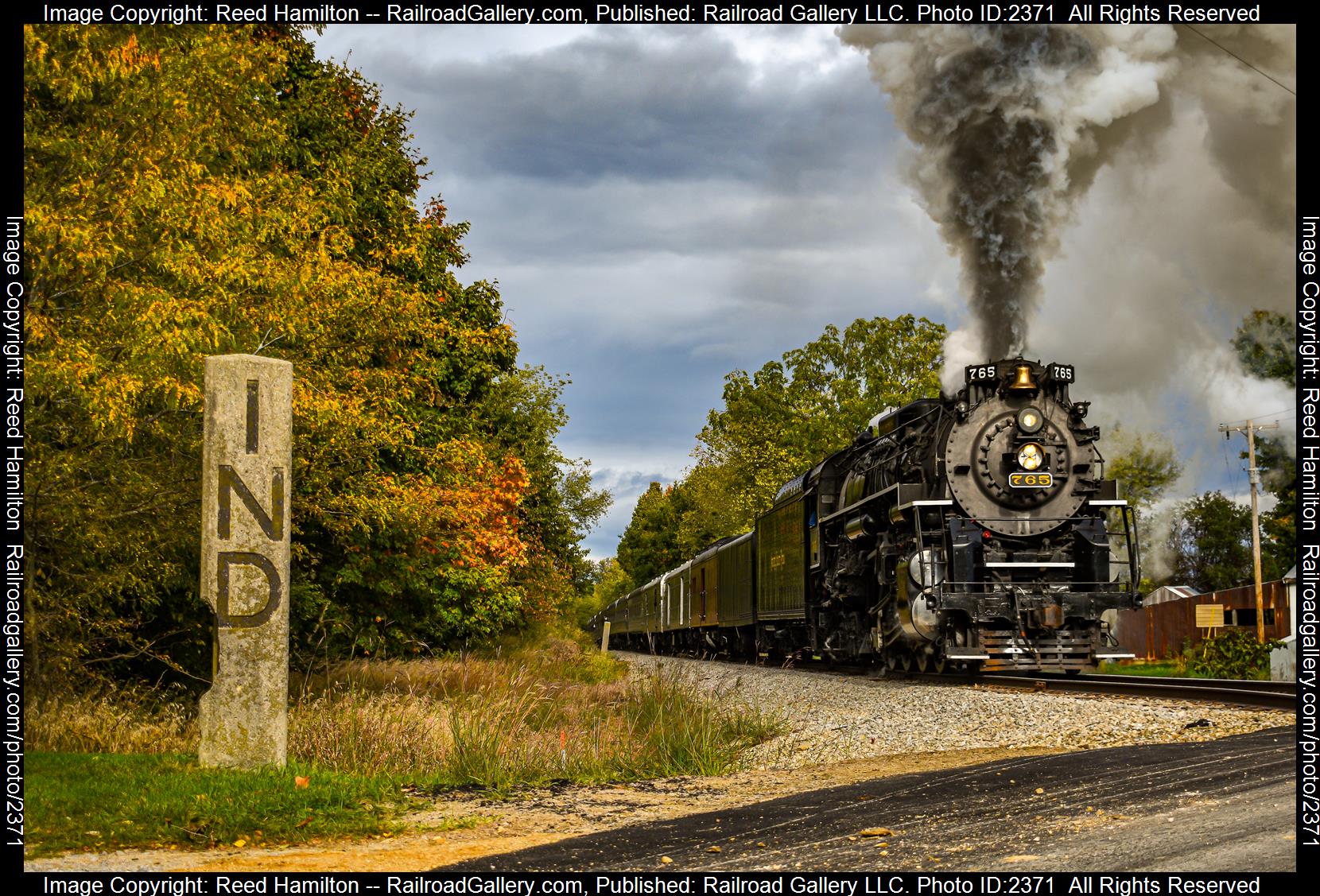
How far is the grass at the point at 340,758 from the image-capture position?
7.21 metres

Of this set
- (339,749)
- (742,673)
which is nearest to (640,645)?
(742,673)

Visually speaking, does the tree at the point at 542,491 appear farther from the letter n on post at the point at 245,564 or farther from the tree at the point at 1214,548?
the tree at the point at 1214,548

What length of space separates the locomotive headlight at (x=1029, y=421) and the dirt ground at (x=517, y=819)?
7.78m

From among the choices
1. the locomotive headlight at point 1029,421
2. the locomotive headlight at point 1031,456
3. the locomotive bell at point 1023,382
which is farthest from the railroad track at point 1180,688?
the locomotive bell at point 1023,382

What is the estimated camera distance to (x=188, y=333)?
1005 cm

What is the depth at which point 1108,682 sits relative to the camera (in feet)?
56.6

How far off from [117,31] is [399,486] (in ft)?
22.9

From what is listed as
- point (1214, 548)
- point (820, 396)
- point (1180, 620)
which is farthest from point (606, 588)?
point (1180, 620)

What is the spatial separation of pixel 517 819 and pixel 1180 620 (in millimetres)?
30096

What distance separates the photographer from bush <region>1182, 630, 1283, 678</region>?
77.5ft

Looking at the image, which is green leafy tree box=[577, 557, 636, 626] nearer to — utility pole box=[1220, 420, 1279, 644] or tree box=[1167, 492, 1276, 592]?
tree box=[1167, 492, 1276, 592]

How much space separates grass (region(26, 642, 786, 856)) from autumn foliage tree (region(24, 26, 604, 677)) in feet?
3.57

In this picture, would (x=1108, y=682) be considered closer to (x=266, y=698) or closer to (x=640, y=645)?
(x=266, y=698)

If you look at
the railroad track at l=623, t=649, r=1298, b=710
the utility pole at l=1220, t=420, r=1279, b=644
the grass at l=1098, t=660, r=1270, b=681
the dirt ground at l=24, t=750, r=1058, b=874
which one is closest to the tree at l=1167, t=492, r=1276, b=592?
the utility pole at l=1220, t=420, r=1279, b=644
